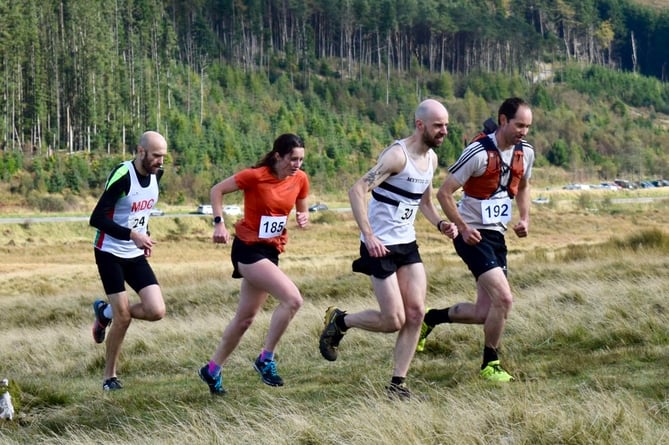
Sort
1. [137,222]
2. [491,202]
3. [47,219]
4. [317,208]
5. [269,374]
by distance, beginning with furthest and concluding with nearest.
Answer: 1. [317,208]
2. [47,219]
3. [137,222]
4. [269,374]
5. [491,202]

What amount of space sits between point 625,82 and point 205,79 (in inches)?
2324

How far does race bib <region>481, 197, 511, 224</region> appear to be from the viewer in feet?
28.2

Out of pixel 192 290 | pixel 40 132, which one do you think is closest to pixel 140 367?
pixel 192 290

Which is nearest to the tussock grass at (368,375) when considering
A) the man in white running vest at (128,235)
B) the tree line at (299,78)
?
the man in white running vest at (128,235)

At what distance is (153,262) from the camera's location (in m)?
42.7

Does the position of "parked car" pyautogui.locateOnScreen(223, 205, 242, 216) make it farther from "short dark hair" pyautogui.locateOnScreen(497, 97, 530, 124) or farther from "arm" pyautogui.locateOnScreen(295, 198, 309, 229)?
"short dark hair" pyautogui.locateOnScreen(497, 97, 530, 124)

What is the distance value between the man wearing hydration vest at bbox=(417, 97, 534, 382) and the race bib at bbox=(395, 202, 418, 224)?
33 centimetres

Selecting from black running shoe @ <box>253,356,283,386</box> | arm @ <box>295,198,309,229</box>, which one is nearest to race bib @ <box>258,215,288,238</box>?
arm @ <box>295,198,309,229</box>

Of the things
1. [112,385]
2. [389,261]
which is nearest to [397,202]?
[389,261]

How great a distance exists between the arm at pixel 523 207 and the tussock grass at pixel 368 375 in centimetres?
115

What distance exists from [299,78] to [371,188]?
102 metres

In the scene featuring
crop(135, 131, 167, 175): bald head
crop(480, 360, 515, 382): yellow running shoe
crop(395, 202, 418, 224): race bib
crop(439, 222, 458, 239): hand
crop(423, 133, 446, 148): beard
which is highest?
crop(423, 133, 446, 148): beard

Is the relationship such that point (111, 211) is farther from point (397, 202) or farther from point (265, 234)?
point (397, 202)

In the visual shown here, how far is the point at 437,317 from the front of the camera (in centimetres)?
952
